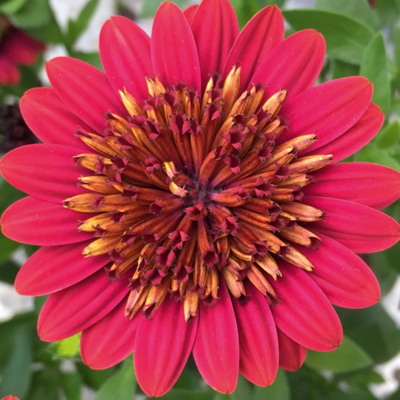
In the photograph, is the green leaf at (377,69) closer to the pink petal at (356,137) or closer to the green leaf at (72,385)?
the pink petal at (356,137)

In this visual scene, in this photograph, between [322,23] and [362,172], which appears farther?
[322,23]

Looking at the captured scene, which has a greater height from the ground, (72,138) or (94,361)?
(72,138)

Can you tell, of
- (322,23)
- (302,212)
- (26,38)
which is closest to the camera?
(302,212)

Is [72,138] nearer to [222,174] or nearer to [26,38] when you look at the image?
[222,174]

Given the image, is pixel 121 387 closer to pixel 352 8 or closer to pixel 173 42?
pixel 173 42

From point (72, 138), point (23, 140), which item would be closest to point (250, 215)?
point (72, 138)

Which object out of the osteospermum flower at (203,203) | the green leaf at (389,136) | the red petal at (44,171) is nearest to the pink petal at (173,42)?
the osteospermum flower at (203,203)

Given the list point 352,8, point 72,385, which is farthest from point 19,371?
point 352,8
